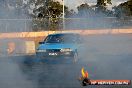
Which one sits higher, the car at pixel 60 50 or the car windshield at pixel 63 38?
the car windshield at pixel 63 38

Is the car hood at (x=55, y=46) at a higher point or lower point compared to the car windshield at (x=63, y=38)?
lower

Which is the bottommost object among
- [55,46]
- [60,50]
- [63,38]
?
[60,50]

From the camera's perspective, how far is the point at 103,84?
3896 mm

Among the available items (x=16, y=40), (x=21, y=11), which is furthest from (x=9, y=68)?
(x=16, y=40)

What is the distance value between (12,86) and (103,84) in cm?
313

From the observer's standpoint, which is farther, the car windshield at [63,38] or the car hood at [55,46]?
the car windshield at [63,38]

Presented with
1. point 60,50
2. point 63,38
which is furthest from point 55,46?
point 63,38

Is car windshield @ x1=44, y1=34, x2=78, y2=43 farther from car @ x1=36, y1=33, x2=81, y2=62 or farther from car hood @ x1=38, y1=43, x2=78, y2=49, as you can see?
car hood @ x1=38, y1=43, x2=78, y2=49

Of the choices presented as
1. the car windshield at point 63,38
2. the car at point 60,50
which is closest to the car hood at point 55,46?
the car at point 60,50

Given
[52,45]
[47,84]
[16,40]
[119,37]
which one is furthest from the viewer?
[119,37]

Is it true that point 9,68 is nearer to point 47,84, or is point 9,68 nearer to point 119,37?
point 47,84

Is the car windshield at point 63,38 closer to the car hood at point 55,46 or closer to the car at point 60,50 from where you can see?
the car at point 60,50

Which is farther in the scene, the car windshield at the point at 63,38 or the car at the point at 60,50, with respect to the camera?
the car windshield at the point at 63,38

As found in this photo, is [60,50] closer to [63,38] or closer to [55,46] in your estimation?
[55,46]
